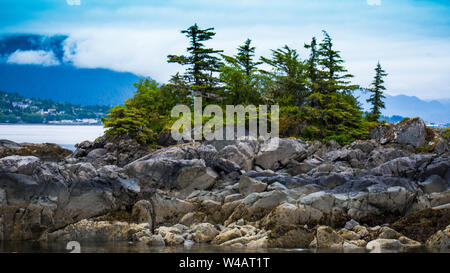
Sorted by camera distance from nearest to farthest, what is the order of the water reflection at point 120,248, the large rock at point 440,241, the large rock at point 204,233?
1. the water reflection at point 120,248
2. the large rock at point 440,241
3. the large rock at point 204,233

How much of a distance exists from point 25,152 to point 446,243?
3027 cm

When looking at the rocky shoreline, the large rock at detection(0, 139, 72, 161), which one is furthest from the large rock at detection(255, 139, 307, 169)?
the large rock at detection(0, 139, 72, 161)

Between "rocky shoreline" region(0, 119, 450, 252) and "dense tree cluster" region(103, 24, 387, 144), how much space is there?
13434 millimetres

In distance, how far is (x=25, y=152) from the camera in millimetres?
34344

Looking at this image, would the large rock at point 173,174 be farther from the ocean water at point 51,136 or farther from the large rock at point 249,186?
the ocean water at point 51,136

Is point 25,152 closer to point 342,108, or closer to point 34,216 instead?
point 34,216

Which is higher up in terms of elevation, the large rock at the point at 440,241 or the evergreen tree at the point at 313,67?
the evergreen tree at the point at 313,67

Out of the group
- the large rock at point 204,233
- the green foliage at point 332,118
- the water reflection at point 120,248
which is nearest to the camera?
the water reflection at point 120,248

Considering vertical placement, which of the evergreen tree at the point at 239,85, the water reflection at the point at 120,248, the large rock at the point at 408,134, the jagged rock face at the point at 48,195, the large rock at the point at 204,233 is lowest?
the water reflection at the point at 120,248

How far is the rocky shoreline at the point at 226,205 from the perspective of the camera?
15914 millimetres

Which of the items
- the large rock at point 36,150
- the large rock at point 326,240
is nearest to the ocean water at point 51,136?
the large rock at point 36,150

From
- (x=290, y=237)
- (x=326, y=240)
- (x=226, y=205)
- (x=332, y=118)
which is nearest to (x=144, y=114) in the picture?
(x=332, y=118)

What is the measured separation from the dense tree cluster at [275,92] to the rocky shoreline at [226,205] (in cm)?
1343
